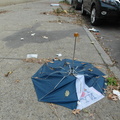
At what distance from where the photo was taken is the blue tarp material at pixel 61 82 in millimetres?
2592

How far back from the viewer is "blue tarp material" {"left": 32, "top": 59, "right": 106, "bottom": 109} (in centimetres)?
259

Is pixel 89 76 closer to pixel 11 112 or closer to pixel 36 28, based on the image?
pixel 11 112

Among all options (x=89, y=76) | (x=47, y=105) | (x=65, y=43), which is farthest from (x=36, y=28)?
(x=47, y=105)

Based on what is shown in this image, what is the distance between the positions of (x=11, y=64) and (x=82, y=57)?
1808 millimetres

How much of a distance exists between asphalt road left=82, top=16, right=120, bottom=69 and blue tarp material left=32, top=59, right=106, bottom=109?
1059 mm

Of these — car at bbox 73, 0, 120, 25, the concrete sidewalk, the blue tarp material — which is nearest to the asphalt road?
the concrete sidewalk

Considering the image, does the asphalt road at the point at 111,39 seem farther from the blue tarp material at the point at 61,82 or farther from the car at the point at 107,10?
the blue tarp material at the point at 61,82

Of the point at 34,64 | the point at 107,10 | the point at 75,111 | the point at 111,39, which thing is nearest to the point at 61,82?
the point at 75,111

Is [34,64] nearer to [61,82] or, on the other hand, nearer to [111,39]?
[61,82]

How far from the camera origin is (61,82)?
2.78 m

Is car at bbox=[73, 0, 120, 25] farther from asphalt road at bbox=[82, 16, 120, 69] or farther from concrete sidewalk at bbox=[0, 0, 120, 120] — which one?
concrete sidewalk at bbox=[0, 0, 120, 120]

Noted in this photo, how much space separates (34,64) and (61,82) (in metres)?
1.17

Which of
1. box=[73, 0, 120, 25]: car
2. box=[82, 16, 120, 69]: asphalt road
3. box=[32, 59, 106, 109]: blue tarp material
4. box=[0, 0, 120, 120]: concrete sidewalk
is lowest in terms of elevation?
box=[82, 16, 120, 69]: asphalt road

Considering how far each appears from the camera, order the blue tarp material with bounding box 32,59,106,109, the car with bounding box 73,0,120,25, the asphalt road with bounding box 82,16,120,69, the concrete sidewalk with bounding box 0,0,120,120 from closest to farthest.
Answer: the concrete sidewalk with bounding box 0,0,120,120, the blue tarp material with bounding box 32,59,106,109, the asphalt road with bounding box 82,16,120,69, the car with bounding box 73,0,120,25
